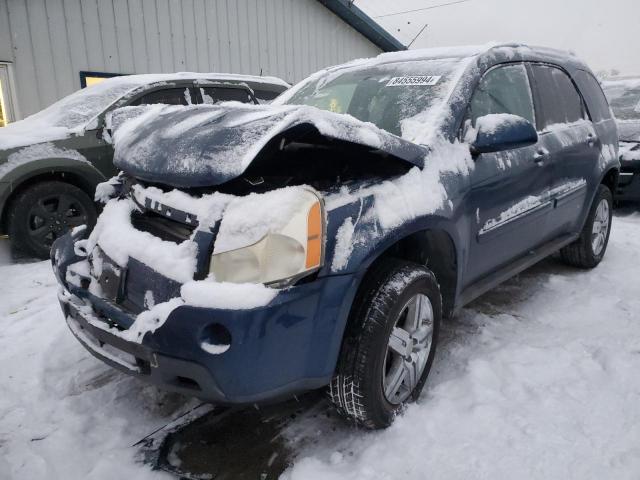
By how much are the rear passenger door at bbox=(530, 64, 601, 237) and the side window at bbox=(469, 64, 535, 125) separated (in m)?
0.14

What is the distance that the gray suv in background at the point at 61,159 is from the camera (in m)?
4.46

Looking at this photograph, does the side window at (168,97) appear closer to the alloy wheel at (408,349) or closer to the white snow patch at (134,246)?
the white snow patch at (134,246)

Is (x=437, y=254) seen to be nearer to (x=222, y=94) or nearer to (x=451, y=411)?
(x=451, y=411)

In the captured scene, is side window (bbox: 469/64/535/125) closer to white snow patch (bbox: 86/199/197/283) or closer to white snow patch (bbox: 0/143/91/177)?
white snow patch (bbox: 86/199/197/283)

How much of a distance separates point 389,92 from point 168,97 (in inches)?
128

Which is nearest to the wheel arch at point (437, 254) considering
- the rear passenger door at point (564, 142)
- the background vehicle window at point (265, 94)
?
the rear passenger door at point (564, 142)

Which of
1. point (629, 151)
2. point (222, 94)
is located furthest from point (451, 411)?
point (629, 151)

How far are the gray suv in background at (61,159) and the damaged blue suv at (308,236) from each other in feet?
7.78

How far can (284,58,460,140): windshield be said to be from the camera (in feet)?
8.59

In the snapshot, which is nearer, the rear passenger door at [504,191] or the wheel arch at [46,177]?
the rear passenger door at [504,191]

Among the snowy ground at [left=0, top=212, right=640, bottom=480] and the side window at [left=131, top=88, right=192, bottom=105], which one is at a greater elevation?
the side window at [left=131, top=88, right=192, bottom=105]

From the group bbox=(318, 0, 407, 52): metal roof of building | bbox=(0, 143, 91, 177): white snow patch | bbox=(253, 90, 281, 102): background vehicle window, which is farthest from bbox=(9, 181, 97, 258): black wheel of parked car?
bbox=(318, 0, 407, 52): metal roof of building

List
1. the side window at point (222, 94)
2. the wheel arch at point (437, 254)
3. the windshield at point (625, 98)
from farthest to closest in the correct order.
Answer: the windshield at point (625, 98) < the side window at point (222, 94) < the wheel arch at point (437, 254)

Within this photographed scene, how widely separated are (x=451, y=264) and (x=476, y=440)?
2.69 feet
